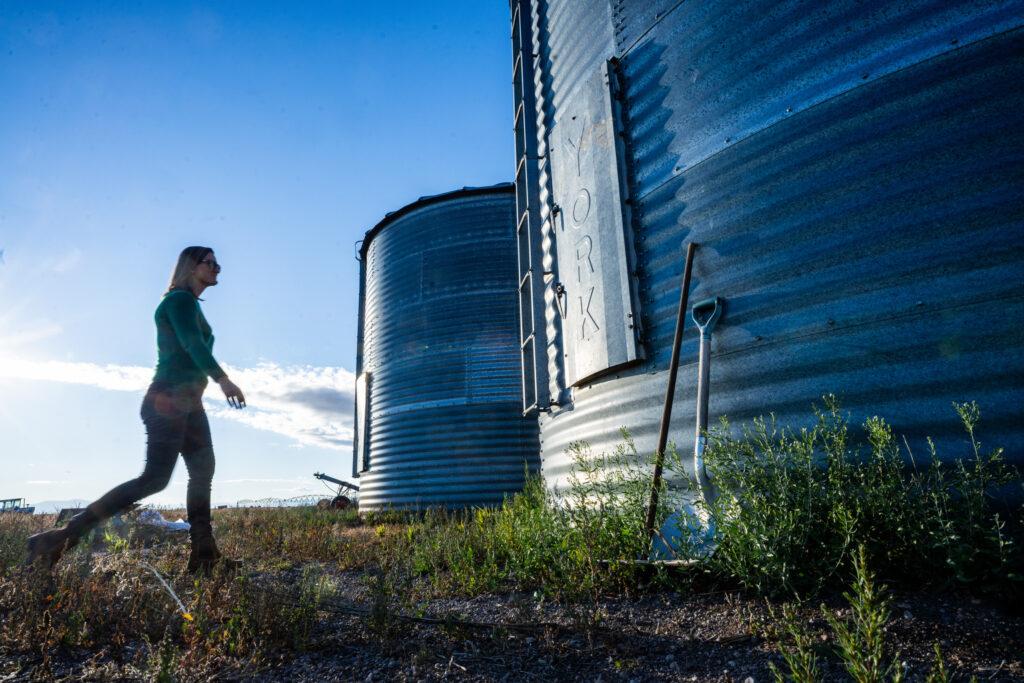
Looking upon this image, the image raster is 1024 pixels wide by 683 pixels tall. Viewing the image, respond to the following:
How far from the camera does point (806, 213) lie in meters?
3.09

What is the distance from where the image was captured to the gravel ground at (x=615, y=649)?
1903mm

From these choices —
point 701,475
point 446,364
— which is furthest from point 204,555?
point 446,364

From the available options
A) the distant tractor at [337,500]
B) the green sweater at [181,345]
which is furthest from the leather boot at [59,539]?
the distant tractor at [337,500]

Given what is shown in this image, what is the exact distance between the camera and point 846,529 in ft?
6.71

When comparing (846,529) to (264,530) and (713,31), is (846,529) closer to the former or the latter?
(713,31)

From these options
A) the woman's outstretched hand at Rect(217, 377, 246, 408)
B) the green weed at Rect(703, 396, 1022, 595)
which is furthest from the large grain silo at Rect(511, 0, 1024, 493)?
the woman's outstretched hand at Rect(217, 377, 246, 408)

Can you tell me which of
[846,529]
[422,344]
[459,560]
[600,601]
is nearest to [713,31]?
[846,529]

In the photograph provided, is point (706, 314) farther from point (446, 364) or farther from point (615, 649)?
point (446, 364)

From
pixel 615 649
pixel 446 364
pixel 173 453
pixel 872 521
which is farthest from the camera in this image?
pixel 446 364

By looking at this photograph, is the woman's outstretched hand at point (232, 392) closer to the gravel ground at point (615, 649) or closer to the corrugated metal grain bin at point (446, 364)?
the gravel ground at point (615, 649)

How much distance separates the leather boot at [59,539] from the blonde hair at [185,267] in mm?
1527

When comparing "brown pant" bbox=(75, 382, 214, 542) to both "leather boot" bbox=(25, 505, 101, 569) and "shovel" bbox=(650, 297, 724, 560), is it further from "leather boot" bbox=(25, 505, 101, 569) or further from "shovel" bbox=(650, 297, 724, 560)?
"shovel" bbox=(650, 297, 724, 560)

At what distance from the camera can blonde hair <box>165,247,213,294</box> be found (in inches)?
157

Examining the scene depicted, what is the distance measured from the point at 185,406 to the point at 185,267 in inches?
39.6
